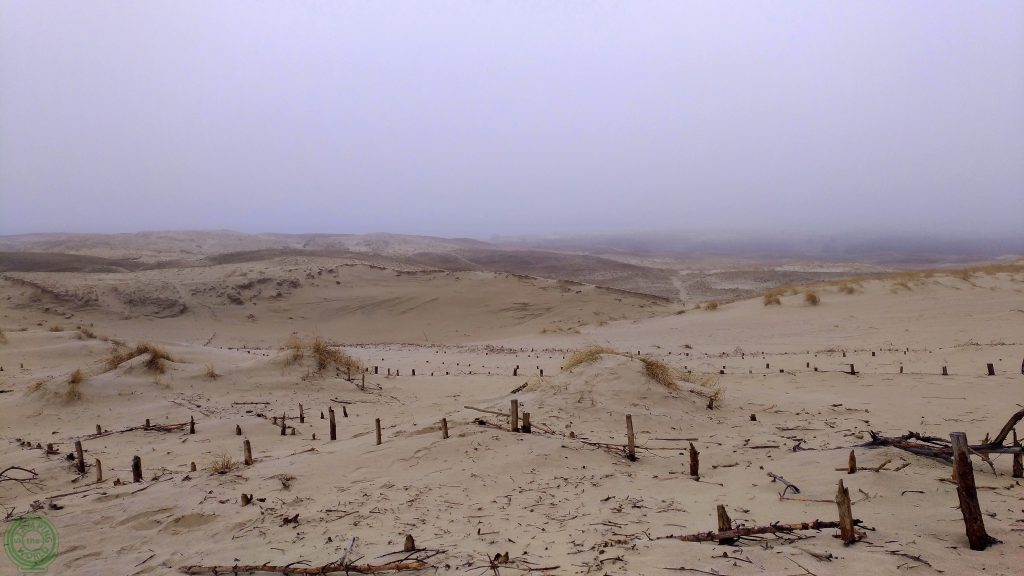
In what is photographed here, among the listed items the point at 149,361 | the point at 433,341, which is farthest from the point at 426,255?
the point at 149,361

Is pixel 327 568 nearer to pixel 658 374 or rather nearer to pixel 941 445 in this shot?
pixel 941 445

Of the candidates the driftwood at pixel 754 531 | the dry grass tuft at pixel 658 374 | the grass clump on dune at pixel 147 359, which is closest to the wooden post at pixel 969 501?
the driftwood at pixel 754 531

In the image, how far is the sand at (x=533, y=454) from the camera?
4230 mm

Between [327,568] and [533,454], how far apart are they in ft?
8.45

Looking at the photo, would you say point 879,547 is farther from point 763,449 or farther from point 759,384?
point 759,384

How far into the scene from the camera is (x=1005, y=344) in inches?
494

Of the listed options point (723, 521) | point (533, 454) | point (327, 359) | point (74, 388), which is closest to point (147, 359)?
point (74, 388)

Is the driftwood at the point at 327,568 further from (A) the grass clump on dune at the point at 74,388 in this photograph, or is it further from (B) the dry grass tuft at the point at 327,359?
(B) the dry grass tuft at the point at 327,359

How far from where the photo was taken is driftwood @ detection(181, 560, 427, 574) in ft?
12.9

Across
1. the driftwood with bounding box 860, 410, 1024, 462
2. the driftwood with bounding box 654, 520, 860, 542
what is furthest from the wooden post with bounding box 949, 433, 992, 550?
the driftwood with bounding box 860, 410, 1024, 462

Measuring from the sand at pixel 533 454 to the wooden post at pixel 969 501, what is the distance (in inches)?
3.2

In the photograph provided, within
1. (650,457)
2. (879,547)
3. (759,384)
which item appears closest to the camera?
(879,547)

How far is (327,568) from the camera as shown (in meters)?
4.01

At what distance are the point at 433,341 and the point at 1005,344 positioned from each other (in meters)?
16.6
